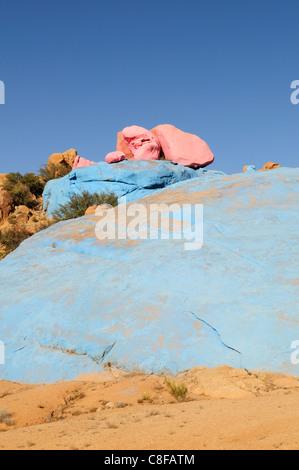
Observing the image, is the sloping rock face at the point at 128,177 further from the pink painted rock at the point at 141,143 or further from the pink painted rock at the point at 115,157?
the pink painted rock at the point at 141,143

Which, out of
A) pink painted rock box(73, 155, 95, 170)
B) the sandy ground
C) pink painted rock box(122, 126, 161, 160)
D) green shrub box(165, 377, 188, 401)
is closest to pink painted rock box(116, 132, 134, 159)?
pink painted rock box(122, 126, 161, 160)

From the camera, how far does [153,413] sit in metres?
3.32

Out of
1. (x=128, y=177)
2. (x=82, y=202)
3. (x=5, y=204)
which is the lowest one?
(x=5, y=204)

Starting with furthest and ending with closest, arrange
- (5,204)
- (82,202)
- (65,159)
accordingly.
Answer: (65,159) → (5,204) → (82,202)

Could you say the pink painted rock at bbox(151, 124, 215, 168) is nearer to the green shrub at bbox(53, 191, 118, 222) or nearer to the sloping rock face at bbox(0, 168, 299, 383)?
the green shrub at bbox(53, 191, 118, 222)

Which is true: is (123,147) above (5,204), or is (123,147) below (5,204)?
above

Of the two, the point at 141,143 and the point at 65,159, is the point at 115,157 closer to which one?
the point at 141,143

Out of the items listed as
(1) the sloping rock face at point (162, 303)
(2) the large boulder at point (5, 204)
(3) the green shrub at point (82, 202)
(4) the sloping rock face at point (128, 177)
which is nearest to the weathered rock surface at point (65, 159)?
(2) the large boulder at point (5, 204)

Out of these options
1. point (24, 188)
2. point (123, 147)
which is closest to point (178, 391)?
point (123, 147)

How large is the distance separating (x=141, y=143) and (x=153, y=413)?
20.8 metres

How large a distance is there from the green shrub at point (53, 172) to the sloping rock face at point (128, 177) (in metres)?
6.84

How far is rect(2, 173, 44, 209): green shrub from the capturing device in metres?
23.9
